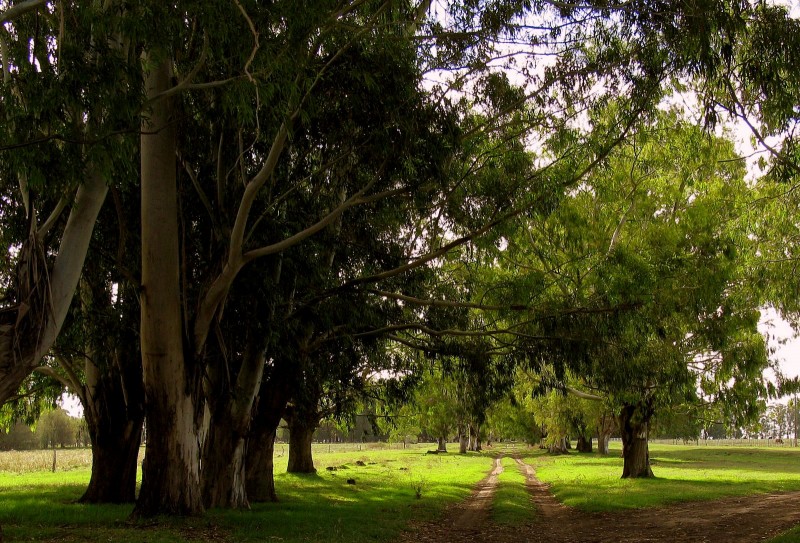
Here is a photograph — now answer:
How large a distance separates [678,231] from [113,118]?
14355 mm

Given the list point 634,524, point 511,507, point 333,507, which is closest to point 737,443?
point 511,507

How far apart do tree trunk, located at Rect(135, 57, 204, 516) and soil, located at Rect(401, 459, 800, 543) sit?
13.5 ft

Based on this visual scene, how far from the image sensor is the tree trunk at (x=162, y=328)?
10.2 meters

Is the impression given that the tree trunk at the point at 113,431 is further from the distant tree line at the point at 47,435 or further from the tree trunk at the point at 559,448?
the distant tree line at the point at 47,435

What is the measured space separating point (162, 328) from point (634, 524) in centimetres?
965

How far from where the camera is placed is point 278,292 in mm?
12367

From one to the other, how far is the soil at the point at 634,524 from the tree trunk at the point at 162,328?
13.5 ft

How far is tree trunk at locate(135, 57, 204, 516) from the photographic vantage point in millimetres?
10250

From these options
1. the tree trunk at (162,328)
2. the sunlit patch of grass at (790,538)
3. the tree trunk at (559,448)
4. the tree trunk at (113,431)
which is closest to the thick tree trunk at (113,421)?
the tree trunk at (113,431)

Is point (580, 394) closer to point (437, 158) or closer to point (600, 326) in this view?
point (600, 326)

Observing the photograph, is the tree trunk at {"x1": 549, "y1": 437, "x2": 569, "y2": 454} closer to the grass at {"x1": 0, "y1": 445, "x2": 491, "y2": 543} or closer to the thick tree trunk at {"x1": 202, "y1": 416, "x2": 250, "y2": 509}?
the grass at {"x1": 0, "y1": 445, "x2": 491, "y2": 543}

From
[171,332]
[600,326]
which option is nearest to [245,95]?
[171,332]

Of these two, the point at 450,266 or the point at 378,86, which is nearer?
the point at 378,86

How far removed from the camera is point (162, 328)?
1034cm
